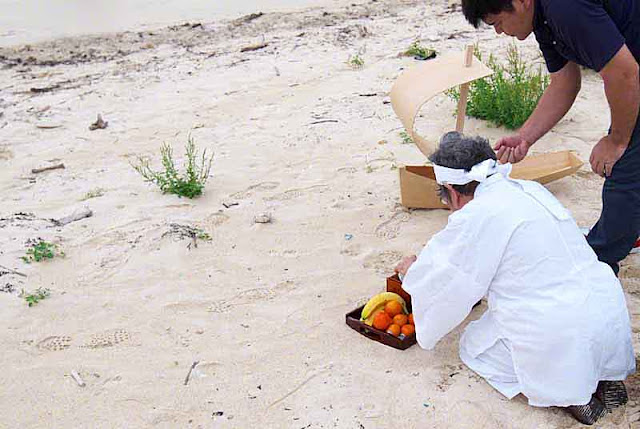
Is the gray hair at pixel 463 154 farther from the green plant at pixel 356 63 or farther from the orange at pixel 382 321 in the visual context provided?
the green plant at pixel 356 63

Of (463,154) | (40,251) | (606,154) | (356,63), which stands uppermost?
(463,154)

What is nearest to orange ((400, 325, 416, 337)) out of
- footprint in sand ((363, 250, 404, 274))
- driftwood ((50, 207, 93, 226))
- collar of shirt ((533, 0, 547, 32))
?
footprint in sand ((363, 250, 404, 274))

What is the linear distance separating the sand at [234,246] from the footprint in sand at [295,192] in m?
0.02

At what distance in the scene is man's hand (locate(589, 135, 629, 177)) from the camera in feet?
9.92

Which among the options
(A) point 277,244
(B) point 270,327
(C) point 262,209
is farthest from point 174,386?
(C) point 262,209

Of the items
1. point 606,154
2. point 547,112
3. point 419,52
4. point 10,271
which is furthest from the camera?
point 419,52

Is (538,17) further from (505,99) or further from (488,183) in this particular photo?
(505,99)

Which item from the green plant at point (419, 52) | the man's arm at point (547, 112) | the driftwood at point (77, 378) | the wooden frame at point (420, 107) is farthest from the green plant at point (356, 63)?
the driftwood at point (77, 378)

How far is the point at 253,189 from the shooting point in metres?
4.98

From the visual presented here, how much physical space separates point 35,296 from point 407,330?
6.47ft

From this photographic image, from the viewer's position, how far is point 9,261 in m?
4.14

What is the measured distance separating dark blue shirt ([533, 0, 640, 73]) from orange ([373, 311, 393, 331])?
1.41 meters

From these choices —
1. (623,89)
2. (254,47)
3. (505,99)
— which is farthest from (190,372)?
(254,47)

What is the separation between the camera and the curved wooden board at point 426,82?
159 inches
